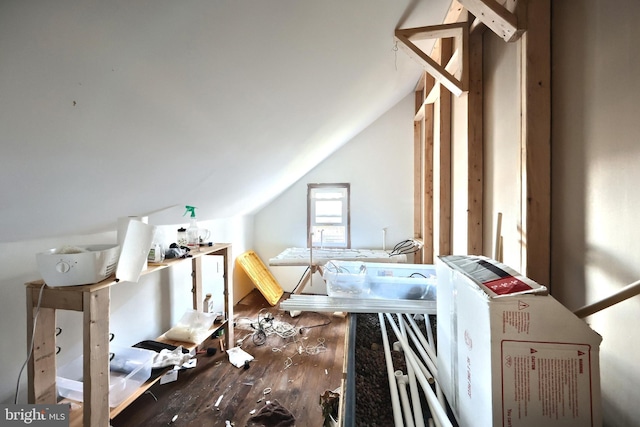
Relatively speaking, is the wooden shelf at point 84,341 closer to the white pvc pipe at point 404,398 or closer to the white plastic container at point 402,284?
the white pvc pipe at point 404,398

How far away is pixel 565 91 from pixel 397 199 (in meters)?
2.57

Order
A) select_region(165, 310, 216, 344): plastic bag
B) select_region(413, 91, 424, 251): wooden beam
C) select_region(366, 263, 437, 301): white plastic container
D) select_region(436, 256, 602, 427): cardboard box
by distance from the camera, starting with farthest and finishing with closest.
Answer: select_region(413, 91, 424, 251): wooden beam
select_region(165, 310, 216, 344): plastic bag
select_region(366, 263, 437, 301): white plastic container
select_region(436, 256, 602, 427): cardboard box

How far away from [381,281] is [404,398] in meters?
0.94

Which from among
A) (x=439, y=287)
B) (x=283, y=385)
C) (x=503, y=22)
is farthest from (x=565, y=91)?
(x=283, y=385)

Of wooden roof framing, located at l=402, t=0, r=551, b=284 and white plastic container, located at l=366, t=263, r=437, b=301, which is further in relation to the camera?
white plastic container, located at l=366, t=263, r=437, b=301

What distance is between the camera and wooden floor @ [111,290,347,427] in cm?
157

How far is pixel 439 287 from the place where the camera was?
0.99 meters

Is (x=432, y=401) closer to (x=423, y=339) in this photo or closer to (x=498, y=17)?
(x=423, y=339)

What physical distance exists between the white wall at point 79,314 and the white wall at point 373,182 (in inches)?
46.2

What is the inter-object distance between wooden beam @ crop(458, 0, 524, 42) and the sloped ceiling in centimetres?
41

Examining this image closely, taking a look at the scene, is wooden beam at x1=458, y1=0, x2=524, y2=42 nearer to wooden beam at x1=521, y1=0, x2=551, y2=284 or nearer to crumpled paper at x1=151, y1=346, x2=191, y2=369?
wooden beam at x1=521, y1=0, x2=551, y2=284

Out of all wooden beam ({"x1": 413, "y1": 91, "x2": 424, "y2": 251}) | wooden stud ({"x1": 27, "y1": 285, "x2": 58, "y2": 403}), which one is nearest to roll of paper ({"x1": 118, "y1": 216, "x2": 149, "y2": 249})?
wooden stud ({"x1": 27, "y1": 285, "x2": 58, "y2": 403})

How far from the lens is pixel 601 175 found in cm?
86

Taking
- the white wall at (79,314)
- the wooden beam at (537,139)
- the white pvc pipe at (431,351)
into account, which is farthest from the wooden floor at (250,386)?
the wooden beam at (537,139)
